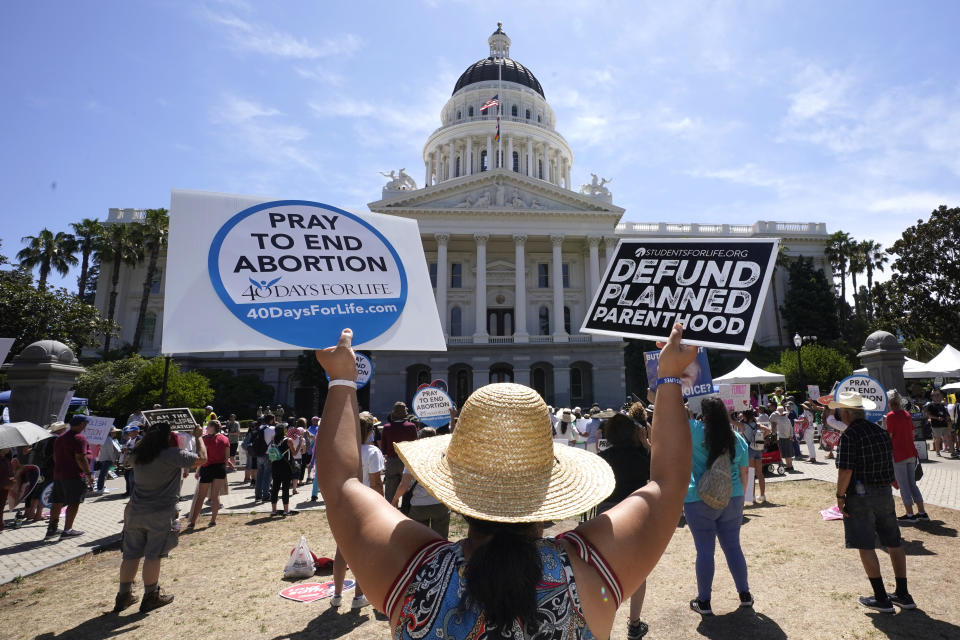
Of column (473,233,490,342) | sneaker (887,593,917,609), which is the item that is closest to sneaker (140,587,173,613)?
sneaker (887,593,917,609)

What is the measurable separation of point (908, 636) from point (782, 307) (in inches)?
1939

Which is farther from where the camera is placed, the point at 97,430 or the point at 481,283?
the point at 481,283

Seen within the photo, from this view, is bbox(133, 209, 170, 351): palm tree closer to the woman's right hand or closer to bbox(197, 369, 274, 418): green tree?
bbox(197, 369, 274, 418): green tree

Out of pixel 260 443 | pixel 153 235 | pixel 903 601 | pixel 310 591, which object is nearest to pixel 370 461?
pixel 310 591

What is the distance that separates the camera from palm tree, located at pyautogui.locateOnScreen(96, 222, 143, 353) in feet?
131

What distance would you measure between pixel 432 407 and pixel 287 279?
986 centimetres

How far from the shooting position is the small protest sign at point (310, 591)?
607cm

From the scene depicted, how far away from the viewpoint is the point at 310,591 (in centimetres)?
629

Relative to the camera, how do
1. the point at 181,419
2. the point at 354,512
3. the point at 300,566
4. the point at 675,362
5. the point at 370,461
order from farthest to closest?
the point at 181,419, the point at 300,566, the point at 370,461, the point at 675,362, the point at 354,512

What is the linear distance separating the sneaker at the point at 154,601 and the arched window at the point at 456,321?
3627cm

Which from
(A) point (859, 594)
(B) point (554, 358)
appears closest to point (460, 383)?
(B) point (554, 358)

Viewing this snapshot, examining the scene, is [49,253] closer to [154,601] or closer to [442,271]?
[442,271]

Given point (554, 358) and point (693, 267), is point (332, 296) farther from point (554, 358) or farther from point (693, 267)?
point (554, 358)

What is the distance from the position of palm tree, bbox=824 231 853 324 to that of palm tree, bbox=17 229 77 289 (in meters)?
66.5
